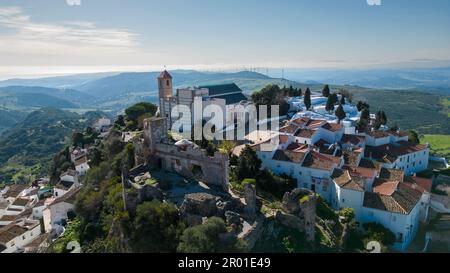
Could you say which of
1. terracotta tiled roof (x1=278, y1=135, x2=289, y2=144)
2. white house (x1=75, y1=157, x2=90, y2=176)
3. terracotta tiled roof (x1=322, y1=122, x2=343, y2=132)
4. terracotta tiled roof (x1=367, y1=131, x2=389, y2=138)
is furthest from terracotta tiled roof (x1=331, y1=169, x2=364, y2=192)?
white house (x1=75, y1=157, x2=90, y2=176)

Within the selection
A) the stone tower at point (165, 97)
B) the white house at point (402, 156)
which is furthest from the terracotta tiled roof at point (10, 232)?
the white house at point (402, 156)

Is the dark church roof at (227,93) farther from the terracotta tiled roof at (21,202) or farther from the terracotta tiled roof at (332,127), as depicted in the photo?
the terracotta tiled roof at (21,202)

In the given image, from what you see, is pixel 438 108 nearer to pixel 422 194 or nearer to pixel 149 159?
pixel 422 194

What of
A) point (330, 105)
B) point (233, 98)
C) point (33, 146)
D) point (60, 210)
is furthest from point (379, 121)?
point (33, 146)

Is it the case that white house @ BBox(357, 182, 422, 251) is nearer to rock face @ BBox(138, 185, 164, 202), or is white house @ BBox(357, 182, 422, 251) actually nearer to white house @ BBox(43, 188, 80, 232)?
rock face @ BBox(138, 185, 164, 202)

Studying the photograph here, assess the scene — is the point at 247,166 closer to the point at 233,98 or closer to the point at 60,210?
the point at 60,210
